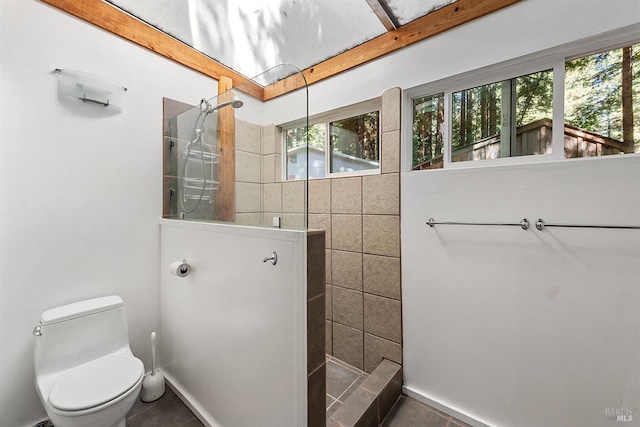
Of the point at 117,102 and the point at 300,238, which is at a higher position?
the point at 117,102

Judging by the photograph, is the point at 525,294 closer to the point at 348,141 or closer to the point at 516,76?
the point at 516,76

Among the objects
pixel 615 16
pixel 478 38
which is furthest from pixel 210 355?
pixel 615 16

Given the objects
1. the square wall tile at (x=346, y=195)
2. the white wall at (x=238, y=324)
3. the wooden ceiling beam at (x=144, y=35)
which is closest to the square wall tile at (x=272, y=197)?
the white wall at (x=238, y=324)

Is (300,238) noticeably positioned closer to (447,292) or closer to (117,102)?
(447,292)

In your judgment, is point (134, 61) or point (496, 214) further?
point (134, 61)

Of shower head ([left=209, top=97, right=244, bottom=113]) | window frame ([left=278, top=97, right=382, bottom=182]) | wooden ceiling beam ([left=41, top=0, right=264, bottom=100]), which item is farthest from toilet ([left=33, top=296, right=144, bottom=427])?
wooden ceiling beam ([left=41, top=0, right=264, bottom=100])

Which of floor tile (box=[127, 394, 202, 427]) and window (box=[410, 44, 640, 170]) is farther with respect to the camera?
floor tile (box=[127, 394, 202, 427])

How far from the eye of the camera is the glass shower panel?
1281mm

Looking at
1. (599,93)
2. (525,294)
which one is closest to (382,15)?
(599,93)

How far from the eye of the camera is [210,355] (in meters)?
1.46

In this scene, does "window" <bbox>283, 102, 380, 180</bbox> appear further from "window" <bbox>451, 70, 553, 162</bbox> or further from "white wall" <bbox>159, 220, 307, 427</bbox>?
"white wall" <bbox>159, 220, 307, 427</bbox>

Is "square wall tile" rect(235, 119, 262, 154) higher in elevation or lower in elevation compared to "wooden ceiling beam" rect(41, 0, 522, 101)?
lower

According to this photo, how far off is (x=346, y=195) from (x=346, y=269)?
0.58m

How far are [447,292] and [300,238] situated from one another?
1071 mm
